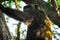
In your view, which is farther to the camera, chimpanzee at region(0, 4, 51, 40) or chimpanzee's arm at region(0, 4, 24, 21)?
chimpanzee at region(0, 4, 51, 40)

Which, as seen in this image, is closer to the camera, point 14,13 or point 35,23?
point 14,13

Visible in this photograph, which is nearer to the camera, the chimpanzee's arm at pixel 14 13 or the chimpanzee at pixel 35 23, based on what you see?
the chimpanzee's arm at pixel 14 13

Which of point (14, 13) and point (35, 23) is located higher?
point (14, 13)

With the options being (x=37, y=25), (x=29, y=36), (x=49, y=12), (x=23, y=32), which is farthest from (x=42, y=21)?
(x=23, y=32)

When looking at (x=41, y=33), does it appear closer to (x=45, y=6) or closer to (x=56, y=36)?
(x=45, y=6)

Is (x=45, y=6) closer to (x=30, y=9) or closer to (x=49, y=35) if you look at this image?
(x=30, y=9)

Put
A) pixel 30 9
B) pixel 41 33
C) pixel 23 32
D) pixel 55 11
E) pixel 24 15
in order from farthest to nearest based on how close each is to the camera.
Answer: pixel 23 32 < pixel 41 33 < pixel 30 9 < pixel 24 15 < pixel 55 11

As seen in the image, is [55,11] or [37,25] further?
[37,25]

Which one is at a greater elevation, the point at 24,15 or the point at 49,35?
the point at 24,15

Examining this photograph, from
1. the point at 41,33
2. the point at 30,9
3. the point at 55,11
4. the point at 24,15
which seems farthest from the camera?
the point at 41,33

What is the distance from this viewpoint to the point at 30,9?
2795 millimetres

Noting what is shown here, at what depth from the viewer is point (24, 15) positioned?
2.48 metres

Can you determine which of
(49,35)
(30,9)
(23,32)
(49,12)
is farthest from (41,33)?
(23,32)

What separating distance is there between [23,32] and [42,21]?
180cm
